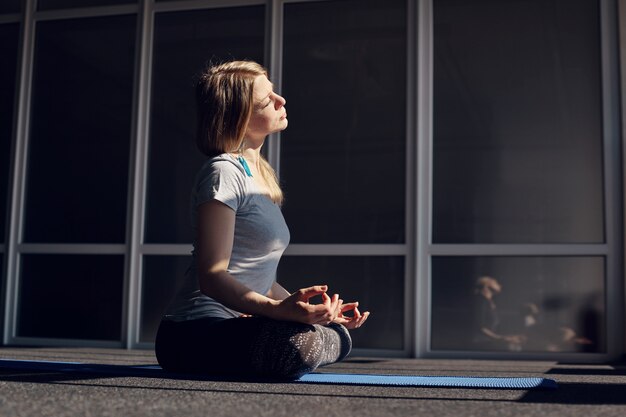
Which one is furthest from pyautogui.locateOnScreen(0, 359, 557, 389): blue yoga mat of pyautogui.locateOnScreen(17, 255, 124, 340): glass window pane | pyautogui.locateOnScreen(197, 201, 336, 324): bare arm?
pyautogui.locateOnScreen(17, 255, 124, 340): glass window pane

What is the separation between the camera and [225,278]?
95.0 inches

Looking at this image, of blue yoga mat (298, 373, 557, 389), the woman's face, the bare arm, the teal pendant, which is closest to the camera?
the bare arm

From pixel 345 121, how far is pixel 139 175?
144cm

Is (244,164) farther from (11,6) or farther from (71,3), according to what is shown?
(11,6)

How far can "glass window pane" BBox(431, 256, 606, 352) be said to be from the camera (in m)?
4.79

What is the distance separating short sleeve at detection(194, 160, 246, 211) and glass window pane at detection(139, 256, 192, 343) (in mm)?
2942

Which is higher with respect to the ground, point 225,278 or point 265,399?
point 225,278

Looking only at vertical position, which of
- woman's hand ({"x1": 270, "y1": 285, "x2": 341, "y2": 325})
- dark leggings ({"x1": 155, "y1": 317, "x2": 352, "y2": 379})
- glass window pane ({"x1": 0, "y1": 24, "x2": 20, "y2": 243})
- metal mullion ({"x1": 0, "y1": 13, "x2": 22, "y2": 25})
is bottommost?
dark leggings ({"x1": 155, "y1": 317, "x2": 352, "y2": 379})

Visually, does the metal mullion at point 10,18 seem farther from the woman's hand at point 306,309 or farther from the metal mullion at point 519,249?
the woman's hand at point 306,309

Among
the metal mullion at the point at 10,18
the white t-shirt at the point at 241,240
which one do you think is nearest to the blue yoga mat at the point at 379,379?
the white t-shirt at the point at 241,240

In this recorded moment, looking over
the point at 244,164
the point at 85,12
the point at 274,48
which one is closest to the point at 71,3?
the point at 85,12

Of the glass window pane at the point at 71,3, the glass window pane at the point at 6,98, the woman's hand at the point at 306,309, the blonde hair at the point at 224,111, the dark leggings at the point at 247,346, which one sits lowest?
the dark leggings at the point at 247,346

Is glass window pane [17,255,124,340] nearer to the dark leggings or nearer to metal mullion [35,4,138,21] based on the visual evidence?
metal mullion [35,4,138,21]

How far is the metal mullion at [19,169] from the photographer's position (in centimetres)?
569
